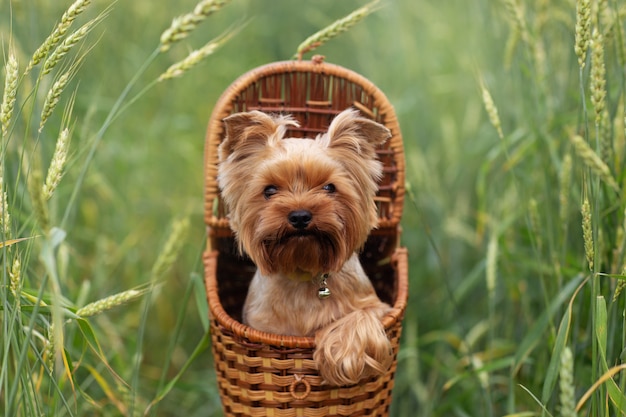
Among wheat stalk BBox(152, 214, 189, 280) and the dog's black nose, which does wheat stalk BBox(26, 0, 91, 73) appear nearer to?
wheat stalk BBox(152, 214, 189, 280)

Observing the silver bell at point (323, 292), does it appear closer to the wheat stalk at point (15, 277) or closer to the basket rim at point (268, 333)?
the basket rim at point (268, 333)

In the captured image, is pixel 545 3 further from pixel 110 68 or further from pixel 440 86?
pixel 110 68

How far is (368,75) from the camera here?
497 cm

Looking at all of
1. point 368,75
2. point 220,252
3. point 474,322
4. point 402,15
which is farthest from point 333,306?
point 402,15

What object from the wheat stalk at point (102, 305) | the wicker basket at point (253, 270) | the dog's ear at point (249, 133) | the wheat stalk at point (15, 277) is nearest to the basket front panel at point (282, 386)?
the wicker basket at point (253, 270)

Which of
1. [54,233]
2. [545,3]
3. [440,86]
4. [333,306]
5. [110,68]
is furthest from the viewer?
[440,86]

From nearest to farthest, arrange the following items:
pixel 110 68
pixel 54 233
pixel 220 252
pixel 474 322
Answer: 1. pixel 54 233
2. pixel 220 252
3. pixel 474 322
4. pixel 110 68

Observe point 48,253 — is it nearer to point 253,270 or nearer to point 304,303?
point 304,303

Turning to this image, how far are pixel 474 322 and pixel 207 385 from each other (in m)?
1.55

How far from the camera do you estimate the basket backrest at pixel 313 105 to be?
3.31 meters

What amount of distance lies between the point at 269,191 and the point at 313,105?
0.85 m

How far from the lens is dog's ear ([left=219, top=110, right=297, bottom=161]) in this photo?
9.34 feet

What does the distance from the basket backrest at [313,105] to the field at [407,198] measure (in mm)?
255

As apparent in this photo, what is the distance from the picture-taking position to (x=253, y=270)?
384 centimetres
